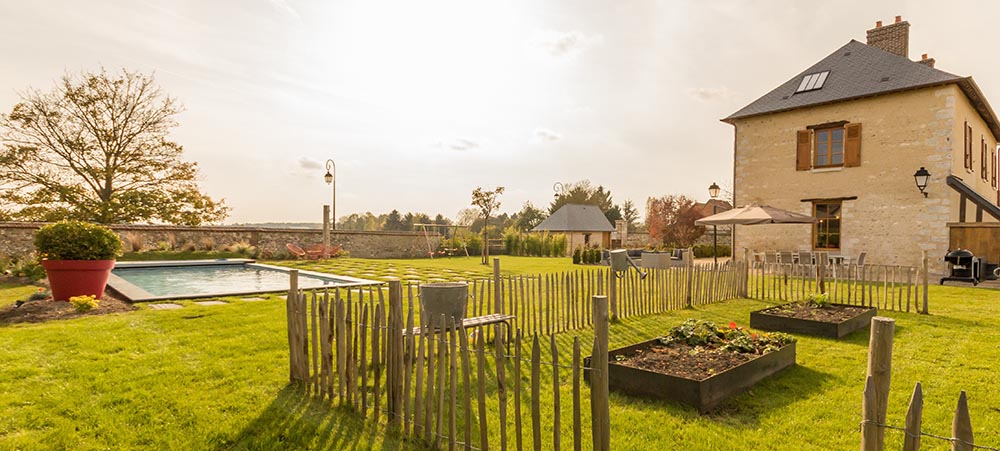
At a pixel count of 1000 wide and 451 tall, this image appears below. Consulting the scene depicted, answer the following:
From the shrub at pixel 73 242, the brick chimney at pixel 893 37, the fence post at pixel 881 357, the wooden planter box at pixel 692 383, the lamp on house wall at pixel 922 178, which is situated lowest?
the wooden planter box at pixel 692 383

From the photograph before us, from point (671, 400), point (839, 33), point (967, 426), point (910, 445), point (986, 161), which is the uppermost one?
point (839, 33)

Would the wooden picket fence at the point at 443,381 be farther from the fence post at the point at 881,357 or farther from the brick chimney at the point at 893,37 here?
the brick chimney at the point at 893,37

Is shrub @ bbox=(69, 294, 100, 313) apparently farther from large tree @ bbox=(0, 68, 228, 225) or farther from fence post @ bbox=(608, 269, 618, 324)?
large tree @ bbox=(0, 68, 228, 225)

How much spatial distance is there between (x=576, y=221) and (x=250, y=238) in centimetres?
2262

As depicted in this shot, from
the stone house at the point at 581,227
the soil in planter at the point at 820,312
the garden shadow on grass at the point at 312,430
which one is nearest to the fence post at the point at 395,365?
the garden shadow on grass at the point at 312,430

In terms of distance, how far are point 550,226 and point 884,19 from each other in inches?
908

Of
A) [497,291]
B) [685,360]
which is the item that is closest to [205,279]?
[497,291]

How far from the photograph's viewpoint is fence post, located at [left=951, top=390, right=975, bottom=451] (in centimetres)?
176

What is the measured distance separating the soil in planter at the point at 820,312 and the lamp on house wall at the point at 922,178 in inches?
357

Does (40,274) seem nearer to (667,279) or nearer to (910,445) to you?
(667,279)

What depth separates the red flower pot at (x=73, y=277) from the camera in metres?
7.75

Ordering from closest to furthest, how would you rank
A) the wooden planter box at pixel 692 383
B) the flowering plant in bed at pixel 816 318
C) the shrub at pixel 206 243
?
the wooden planter box at pixel 692 383, the flowering plant in bed at pixel 816 318, the shrub at pixel 206 243

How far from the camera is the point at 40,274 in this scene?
387 inches

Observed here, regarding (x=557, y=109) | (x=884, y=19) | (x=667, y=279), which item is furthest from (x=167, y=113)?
(x=884, y=19)
